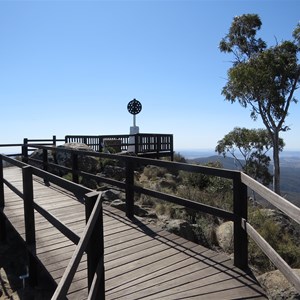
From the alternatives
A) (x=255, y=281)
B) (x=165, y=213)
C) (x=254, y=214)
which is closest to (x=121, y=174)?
(x=165, y=213)

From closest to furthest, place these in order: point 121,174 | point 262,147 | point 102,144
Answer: point 121,174
point 102,144
point 262,147

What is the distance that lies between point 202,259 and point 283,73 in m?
18.4

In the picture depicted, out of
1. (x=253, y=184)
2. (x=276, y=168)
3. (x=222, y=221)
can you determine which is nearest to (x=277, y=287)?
(x=253, y=184)

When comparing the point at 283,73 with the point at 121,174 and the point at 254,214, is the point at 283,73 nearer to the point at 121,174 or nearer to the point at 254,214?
the point at 121,174

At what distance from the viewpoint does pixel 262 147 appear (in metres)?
28.3

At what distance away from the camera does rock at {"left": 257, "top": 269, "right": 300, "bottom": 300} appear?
337 centimetres

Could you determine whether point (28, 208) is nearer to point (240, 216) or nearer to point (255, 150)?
point (240, 216)

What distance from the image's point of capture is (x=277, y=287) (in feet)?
11.7

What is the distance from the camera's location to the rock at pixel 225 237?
18.2ft

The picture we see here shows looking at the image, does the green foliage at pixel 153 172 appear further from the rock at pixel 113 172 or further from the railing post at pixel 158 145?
the railing post at pixel 158 145

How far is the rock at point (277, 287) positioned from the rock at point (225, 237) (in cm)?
159

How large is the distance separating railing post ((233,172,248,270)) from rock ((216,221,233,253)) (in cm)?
121

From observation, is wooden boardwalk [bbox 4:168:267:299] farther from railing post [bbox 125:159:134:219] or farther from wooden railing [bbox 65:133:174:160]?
wooden railing [bbox 65:133:174:160]

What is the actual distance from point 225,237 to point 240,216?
180 centimetres
